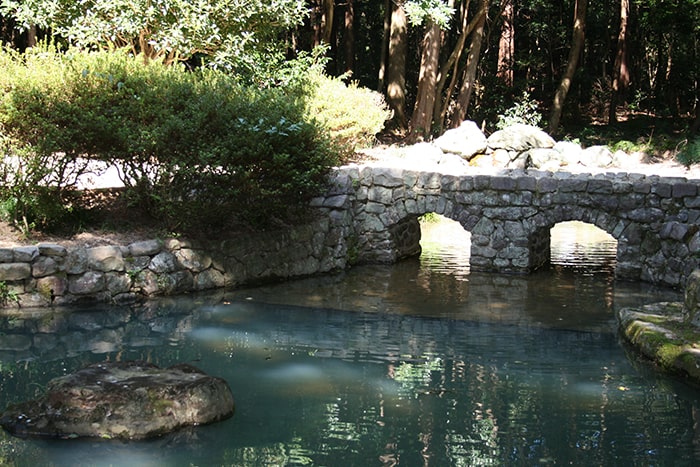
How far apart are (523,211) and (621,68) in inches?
458

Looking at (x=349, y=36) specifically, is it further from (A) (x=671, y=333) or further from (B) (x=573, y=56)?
(A) (x=671, y=333)

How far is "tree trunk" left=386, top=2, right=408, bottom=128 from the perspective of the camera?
17.9m

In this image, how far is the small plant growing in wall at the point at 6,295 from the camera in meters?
9.11

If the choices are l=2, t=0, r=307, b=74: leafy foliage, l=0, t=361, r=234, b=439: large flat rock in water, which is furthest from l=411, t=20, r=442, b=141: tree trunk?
l=0, t=361, r=234, b=439: large flat rock in water

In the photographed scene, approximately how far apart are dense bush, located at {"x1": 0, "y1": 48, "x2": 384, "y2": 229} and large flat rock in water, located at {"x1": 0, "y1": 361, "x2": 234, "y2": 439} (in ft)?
15.1

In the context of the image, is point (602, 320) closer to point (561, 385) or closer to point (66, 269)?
point (561, 385)

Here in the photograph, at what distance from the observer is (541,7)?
75.1 feet

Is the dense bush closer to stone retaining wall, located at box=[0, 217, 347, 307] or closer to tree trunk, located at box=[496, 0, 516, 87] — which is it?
stone retaining wall, located at box=[0, 217, 347, 307]

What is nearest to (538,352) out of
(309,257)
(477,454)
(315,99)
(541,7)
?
(477,454)

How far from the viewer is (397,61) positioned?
59.5 ft

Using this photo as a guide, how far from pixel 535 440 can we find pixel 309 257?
260 inches

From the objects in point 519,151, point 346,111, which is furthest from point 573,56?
point 346,111

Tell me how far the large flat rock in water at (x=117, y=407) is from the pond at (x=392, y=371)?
0.11 meters

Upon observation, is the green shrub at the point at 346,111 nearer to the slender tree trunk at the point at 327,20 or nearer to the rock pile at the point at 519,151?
the rock pile at the point at 519,151
